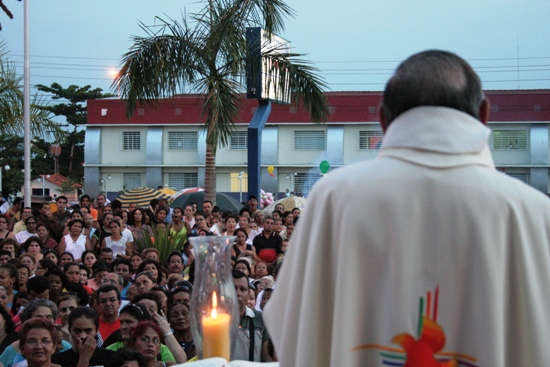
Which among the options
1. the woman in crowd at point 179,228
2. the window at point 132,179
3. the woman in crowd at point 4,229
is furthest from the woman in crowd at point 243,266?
the window at point 132,179

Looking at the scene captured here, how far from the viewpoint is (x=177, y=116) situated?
49.5m

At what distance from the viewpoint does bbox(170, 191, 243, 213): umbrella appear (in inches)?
954

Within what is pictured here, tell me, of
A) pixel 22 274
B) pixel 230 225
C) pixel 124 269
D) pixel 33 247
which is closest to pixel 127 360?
pixel 22 274

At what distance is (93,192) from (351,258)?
1998 inches

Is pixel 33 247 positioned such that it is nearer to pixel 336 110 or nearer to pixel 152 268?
pixel 152 268

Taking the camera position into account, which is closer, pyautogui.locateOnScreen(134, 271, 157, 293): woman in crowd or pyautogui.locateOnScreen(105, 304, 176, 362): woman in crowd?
pyautogui.locateOnScreen(105, 304, 176, 362): woman in crowd

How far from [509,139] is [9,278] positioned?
41.2 meters

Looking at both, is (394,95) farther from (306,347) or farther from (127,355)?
(127,355)

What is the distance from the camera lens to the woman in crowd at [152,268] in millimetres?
9664

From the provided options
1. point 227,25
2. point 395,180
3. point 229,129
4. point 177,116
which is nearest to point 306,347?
point 395,180

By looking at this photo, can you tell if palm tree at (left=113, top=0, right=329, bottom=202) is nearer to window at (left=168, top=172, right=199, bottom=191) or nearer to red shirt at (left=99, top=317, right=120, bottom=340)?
red shirt at (left=99, top=317, right=120, bottom=340)

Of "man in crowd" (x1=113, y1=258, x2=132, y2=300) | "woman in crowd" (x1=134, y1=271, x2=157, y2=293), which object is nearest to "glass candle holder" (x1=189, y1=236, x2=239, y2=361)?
"woman in crowd" (x1=134, y1=271, x2=157, y2=293)

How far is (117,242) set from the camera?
12531 millimetres

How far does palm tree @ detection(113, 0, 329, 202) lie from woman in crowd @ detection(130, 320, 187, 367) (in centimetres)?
1046
